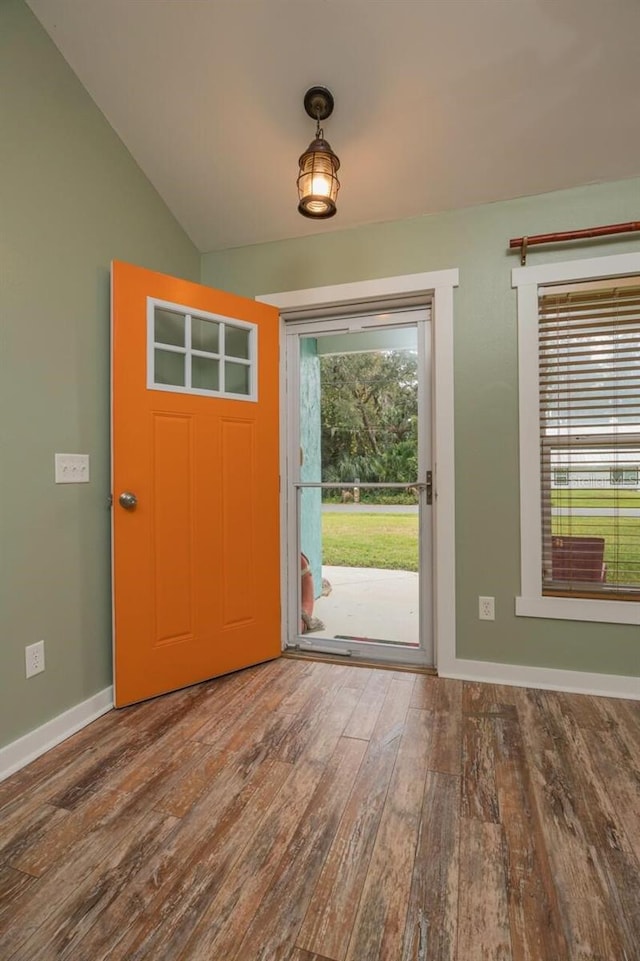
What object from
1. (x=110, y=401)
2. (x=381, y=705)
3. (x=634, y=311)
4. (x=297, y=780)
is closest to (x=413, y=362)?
(x=634, y=311)

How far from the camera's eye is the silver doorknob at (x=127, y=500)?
2051 millimetres

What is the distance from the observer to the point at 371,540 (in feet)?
8.81

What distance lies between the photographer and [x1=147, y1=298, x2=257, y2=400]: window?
87.3 inches

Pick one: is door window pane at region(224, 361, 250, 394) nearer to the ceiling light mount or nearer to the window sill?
the ceiling light mount

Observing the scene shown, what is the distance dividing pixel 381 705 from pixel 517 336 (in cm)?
190

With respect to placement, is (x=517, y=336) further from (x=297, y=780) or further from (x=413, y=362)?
(x=297, y=780)

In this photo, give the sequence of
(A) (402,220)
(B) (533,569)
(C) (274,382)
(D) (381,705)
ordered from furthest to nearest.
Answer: (C) (274,382), (A) (402,220), (B) (533,569), (D) (381,705)

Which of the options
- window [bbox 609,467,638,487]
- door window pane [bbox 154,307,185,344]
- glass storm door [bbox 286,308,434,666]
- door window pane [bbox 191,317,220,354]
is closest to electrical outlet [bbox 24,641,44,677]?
glass storm door [bbox 286,308,434,666]

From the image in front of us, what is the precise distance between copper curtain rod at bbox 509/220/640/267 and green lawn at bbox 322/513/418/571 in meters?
1.47

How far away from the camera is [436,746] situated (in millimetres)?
1747

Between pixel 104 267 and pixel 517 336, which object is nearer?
pixel 104 267

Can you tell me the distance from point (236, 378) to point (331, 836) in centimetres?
206

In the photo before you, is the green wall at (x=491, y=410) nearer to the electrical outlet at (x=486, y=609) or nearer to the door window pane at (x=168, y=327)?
the electrical outlet at (x=486, y=609)

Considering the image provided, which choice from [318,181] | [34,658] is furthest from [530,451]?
[34,658]
